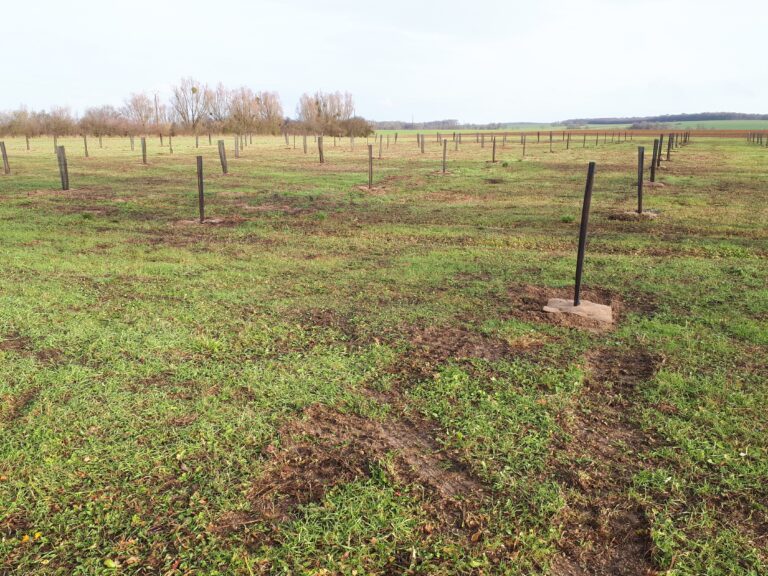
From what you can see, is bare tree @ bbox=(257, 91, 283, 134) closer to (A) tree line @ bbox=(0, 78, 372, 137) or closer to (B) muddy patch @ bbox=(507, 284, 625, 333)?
(A) tree line @ bbox=(0, 78, 372, 137)

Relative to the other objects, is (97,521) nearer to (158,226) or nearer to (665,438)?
(665,438)

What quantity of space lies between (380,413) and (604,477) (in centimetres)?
140

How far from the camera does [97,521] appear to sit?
259cm

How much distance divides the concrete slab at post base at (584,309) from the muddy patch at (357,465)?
2576 mm

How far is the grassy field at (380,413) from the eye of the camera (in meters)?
2.51

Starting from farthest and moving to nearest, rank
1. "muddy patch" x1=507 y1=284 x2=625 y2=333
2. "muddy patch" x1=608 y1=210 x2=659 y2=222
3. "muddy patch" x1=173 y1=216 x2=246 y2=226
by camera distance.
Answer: "muddy patch" x1=608 y1=210 x2=659 y2=222 → "muddy patch" x1=173 y1=216 x2=246 y2=226 → "muddy patch" x1=507 y1=284 x2=625 y2=333

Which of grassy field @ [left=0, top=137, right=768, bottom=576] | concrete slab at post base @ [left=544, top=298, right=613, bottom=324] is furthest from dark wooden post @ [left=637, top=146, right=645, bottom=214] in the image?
concrete slab at post base @ [left=544, top=298, right=613, bottom=324]

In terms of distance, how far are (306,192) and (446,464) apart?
44.7 ft

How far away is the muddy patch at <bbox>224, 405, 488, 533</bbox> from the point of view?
2.73 metres

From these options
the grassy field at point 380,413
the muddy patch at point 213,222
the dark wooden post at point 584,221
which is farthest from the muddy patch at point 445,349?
the muddy patch at point 213,222

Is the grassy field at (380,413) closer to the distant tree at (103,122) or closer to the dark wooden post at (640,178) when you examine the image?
the dark wooden post at (640,178)

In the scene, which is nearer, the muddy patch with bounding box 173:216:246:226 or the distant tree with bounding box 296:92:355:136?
the muddy patch with bounding box 173:216:246:226

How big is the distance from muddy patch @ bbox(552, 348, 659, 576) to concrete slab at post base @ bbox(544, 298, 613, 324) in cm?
105

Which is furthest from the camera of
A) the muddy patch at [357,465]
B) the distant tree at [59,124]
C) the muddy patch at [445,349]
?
the distant tree at [59,124]
